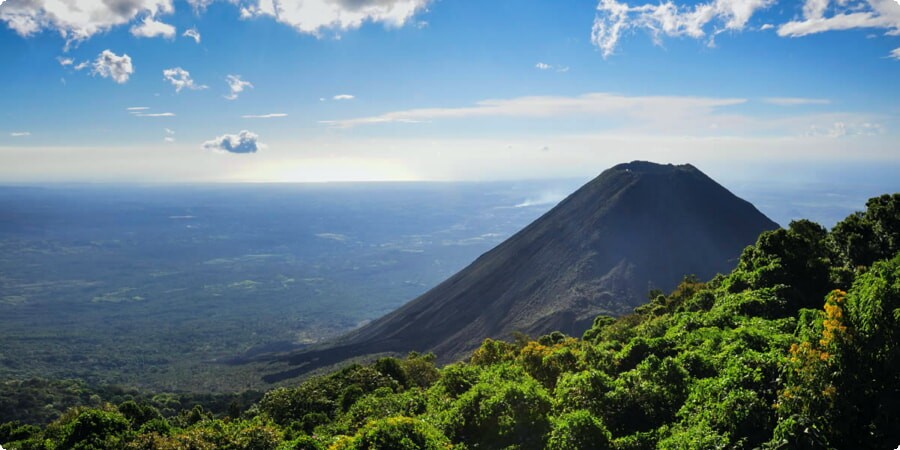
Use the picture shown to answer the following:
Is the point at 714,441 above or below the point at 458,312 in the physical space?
above

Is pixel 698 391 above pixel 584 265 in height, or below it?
above

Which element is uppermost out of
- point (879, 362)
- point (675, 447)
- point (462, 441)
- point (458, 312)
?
point (879, 362)

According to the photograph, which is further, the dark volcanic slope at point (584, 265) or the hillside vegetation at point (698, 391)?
the dark volcanic slope at point (584, 265)

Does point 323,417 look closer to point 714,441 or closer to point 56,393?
point 714,441

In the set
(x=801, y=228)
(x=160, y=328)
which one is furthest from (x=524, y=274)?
(x=160, y=328)
